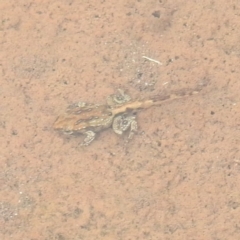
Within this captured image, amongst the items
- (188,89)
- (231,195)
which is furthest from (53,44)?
(231,195)

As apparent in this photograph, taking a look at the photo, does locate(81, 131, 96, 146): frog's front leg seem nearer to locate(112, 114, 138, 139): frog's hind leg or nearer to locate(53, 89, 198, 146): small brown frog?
locate(53, 89, 198, 146): small brown frog

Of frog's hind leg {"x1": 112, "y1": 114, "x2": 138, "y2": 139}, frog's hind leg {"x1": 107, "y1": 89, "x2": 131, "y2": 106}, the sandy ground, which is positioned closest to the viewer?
the sandy ground

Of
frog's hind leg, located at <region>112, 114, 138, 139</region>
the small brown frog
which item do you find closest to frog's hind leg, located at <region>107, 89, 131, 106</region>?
the small brown frog

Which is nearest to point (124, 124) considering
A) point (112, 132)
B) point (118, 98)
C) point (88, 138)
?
point (112, 132)

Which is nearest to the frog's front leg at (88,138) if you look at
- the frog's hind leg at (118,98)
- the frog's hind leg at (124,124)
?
the frog's hind leg at (124,124)

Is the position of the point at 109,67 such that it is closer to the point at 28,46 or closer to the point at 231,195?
the point at 28,46

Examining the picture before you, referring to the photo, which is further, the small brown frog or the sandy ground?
the small brown frog
